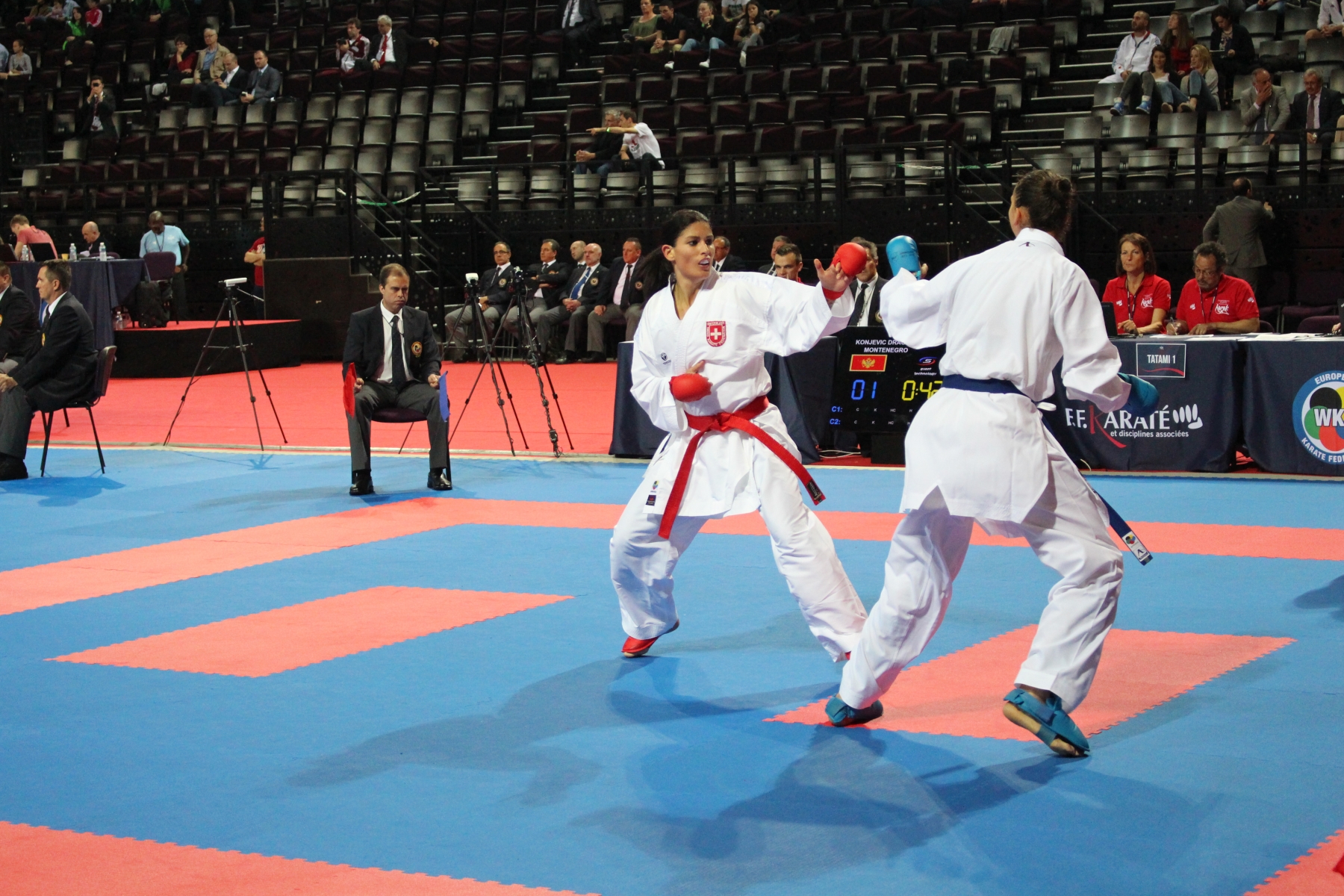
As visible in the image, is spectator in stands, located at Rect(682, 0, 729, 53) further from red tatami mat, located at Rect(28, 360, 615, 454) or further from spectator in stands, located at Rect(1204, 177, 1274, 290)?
spectator in stands, located at Rect(1204, 177, 1274, 290)

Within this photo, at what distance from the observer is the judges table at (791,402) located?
33.9 feet

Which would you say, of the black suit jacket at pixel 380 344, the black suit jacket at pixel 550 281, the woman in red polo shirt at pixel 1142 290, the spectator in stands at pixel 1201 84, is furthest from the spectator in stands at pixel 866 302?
the black suit jacket at pixel 550 281

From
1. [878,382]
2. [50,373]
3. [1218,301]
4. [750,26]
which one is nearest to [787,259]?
[878,382]

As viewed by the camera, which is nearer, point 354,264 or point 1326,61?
point 1326,61

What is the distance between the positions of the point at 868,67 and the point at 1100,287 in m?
4.71

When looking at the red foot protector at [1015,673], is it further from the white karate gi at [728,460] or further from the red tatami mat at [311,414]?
the red tatami mat at [311,414]

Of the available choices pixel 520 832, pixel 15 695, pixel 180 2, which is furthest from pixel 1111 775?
pixel 180 2

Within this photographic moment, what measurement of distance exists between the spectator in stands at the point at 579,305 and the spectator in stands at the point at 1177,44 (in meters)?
7.08

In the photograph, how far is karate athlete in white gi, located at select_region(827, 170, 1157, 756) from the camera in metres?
4.09

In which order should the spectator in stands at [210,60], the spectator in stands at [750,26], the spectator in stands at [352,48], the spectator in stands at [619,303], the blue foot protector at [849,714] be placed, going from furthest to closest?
the spectator in stands at [210,60] < the spectator in stands at [352,48] < the spectator in stands at [750,26] < the spectator in stands at [619,303] < the blue foot protector at [849,714]

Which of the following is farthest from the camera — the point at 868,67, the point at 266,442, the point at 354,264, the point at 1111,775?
the point at 354,264

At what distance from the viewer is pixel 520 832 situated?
145 inches

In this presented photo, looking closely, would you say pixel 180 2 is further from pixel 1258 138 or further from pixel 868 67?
pixel 1258 138

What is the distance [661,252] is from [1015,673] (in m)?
2.07
